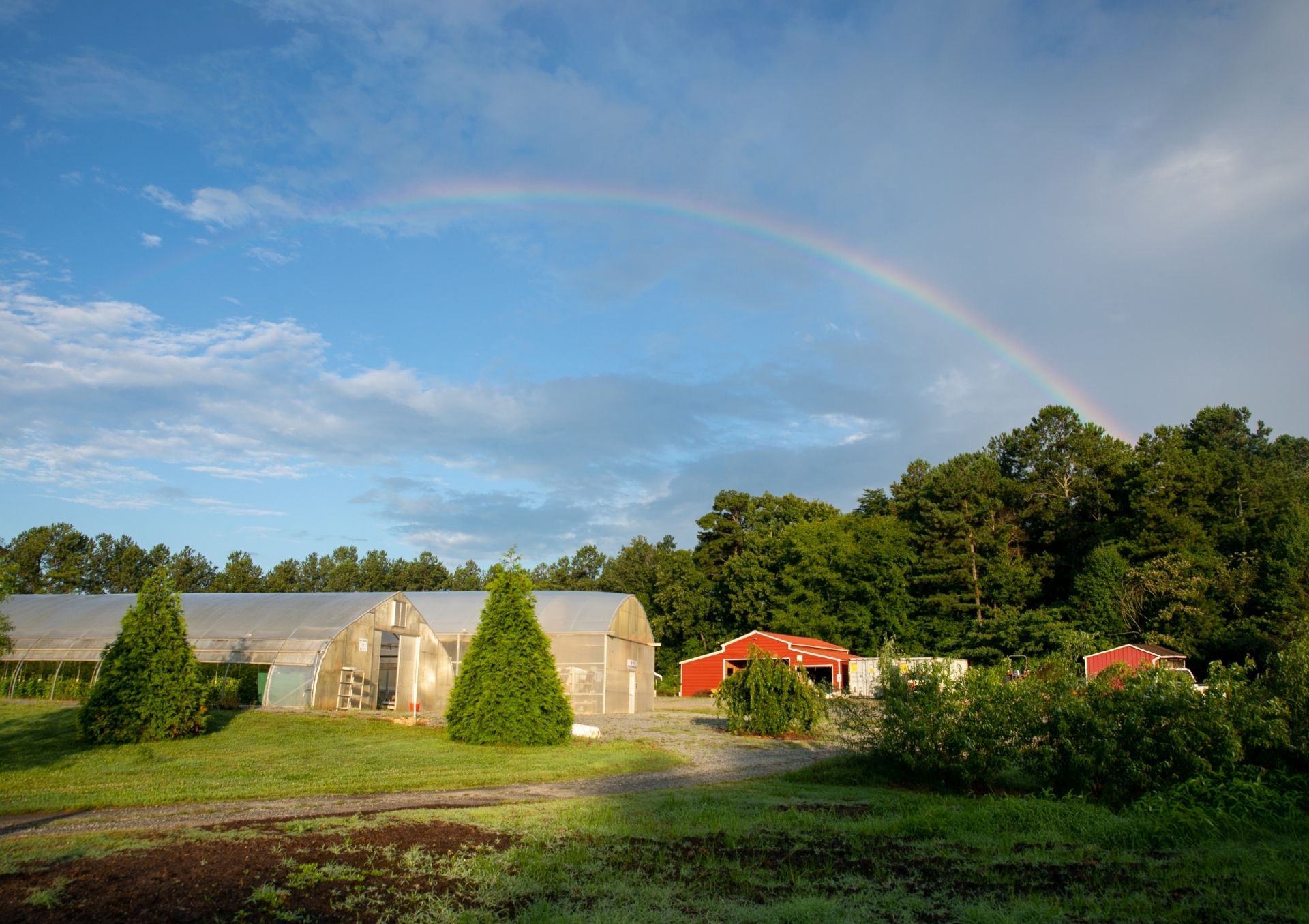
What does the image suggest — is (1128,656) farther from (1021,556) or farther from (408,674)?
(408,674)

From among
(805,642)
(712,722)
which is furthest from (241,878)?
(805,642)

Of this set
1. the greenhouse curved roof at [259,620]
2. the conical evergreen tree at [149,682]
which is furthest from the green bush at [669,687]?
the conical evergreen tree at [149,682]

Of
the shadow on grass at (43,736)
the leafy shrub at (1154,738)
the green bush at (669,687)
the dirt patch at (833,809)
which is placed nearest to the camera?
the leafy shrub at (1154,738)

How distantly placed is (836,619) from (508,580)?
140 ft

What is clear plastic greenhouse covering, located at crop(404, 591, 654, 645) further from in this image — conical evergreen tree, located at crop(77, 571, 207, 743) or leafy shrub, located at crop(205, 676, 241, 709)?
conical evergreen tree, located at crop(77, 571, 207, 743)

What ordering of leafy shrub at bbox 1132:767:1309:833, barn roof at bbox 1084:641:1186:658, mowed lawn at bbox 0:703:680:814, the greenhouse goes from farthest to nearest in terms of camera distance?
1. barn roof at bbox 1084:641:1186:658
2. the greenhouse
3. mowed lawn at bbox 0:703:680:814
4. leafy shrub at bbox 1132:767:1309:833

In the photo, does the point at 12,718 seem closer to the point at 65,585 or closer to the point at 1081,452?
the point at 1081,452

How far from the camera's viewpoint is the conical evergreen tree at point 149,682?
17.2 metres

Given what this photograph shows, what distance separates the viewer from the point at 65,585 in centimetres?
7794

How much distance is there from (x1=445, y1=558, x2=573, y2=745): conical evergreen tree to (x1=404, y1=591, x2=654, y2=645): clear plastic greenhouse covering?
401 inches

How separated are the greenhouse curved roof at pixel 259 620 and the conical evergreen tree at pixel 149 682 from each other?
671 centimetres

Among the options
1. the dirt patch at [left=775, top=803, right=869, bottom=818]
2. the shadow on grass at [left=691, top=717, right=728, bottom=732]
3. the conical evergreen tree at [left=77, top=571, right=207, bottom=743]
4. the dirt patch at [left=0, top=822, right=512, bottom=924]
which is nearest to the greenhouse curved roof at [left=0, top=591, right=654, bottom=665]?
the shadow on grass at [left=691, top=717, right=728, bottom=732]

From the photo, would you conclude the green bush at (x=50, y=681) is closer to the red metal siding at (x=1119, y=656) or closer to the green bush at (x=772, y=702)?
the green bush at (x=772, y=702)

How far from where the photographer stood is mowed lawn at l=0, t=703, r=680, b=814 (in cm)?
1180
